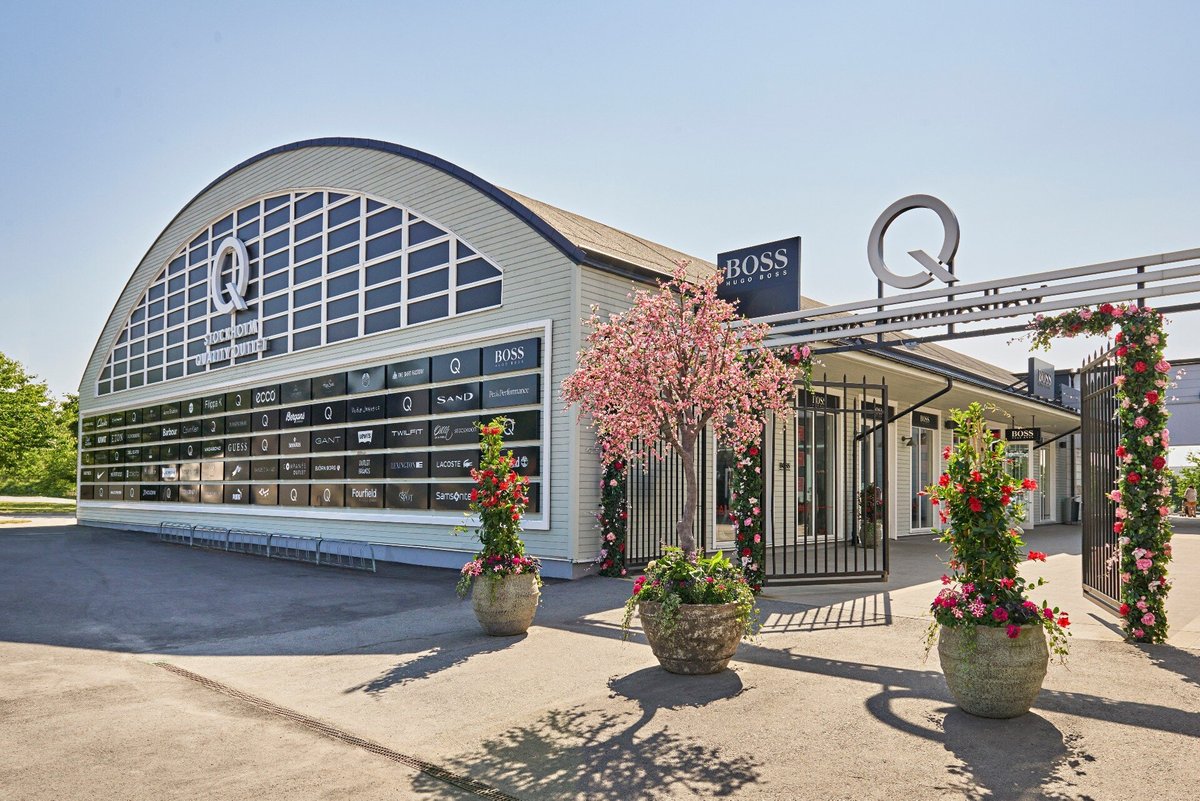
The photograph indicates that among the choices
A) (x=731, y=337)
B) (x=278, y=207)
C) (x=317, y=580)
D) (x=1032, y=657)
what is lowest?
(x=317, y=580)

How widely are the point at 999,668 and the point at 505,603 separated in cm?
461

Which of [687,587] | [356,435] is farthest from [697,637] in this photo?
[356,435]

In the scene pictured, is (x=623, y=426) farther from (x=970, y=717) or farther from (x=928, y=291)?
(x=928, y=291)

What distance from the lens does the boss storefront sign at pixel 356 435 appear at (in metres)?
14.2

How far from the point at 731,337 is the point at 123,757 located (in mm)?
5272

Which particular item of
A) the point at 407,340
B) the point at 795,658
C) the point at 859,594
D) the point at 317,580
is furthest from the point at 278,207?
the point at 795,658

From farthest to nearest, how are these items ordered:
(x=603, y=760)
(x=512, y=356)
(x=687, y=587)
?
(x=512, y=356) < (x=687, y=587) < (x=603, y=760)

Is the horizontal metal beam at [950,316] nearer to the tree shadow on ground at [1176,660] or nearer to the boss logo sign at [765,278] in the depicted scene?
the boss logo sign at [765,278]

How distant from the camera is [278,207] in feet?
67.5

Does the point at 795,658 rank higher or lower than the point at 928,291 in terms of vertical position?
lower

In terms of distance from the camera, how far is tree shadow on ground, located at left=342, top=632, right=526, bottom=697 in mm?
6961

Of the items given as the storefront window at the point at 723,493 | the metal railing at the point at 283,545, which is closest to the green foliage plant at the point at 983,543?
the storefront window at the point at 723,493

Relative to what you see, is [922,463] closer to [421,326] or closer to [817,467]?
[817,467]

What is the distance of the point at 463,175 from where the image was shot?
15.1m
